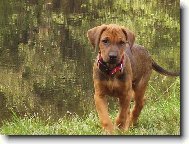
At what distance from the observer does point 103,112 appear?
6043 mm

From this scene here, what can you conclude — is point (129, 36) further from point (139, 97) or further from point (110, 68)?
point (139, 97)

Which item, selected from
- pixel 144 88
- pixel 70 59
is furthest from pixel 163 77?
pixel 70 59

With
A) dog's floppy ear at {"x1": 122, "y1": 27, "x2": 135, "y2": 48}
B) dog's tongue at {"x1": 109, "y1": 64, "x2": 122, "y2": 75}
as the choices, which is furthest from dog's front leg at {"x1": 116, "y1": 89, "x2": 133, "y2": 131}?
dog's floppy ear at {"x1": 122, "y1": 27, "x2": 135, "y2": 48}

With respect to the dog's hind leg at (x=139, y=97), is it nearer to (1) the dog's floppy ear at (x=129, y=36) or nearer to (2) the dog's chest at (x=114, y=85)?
(2) the dog's chest at (x=114, y=85)

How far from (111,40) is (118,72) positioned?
18 cm

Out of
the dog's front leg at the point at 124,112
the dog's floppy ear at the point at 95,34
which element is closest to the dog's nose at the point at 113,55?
the dog's floppy ear at the point at 95,34

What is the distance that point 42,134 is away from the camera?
20.0 ft

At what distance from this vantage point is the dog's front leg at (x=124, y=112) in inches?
237

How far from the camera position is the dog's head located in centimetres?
591

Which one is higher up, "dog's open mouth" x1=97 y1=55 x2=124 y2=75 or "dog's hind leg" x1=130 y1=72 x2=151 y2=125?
"dog's open mouth" x1=97 y1=55 x2=124 y2=75

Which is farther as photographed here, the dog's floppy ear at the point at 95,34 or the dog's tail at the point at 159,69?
the dog's tail at the point at 159,69

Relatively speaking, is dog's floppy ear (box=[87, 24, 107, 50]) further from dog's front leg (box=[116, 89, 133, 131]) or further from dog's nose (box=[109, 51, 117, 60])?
dog's front leg (box=[116, 89, 133, 131])

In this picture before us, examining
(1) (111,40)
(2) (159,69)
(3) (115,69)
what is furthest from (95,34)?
(2) (159,69)

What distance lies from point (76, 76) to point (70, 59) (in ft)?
0.32
